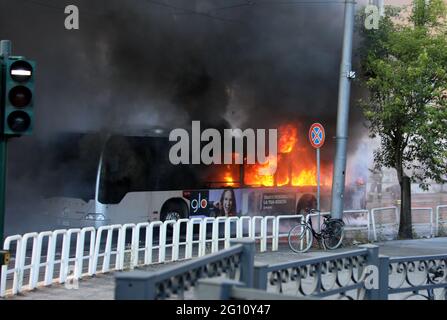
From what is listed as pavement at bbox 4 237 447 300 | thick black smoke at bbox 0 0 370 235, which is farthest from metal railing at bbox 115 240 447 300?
thick black smoke at bbox 0 0 370 235

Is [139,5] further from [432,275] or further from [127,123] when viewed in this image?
[432,275]

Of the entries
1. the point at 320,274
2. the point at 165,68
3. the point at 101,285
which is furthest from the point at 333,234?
the point at 320,274

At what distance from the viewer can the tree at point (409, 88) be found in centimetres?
1289

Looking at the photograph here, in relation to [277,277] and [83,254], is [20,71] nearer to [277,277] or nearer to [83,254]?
[277,277]

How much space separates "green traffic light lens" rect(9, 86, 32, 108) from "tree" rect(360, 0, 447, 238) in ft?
28.8

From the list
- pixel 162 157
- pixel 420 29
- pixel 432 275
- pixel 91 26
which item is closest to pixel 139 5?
pixel 91 26

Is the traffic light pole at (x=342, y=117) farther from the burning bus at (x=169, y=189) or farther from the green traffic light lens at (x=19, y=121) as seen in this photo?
the green traffic light lens at (x=19, y=121)

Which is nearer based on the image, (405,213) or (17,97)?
(17,97)

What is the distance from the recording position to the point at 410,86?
12.8 m

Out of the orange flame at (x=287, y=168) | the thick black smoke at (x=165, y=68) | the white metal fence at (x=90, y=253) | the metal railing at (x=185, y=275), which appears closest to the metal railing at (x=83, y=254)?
the white metal fence at (x=90, y=253)

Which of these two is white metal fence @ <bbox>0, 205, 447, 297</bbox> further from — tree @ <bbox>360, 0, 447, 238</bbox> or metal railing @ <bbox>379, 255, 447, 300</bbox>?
metal railing @ <bbox>379, 255, 447, 300</bbox>

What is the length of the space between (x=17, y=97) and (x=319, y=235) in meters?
7.34

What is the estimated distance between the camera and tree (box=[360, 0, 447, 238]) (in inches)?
508
